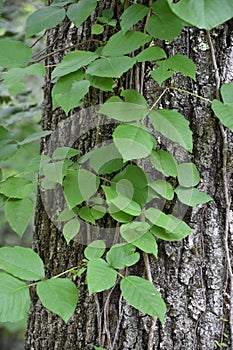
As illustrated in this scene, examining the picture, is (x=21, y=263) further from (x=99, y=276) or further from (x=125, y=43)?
(x=125, y=43)

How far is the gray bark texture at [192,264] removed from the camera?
3.72 ft

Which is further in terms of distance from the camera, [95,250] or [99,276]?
[95,250]

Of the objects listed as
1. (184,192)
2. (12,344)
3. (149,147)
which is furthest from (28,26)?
(12,344)

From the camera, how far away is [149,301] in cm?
94

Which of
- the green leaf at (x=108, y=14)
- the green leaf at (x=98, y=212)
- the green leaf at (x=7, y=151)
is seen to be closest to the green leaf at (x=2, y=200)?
the green leaf at (x=7, y=151)

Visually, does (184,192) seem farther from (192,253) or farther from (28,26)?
(28,26)

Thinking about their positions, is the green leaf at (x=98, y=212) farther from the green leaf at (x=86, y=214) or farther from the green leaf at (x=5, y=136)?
the green leaf at (x=5, y=136)

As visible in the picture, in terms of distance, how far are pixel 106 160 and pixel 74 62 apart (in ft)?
0.85

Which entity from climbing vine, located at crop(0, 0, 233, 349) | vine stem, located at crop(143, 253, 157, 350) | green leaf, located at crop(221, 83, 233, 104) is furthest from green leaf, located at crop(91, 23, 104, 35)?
vine stem, located at crop(143, 253, 157, 350)

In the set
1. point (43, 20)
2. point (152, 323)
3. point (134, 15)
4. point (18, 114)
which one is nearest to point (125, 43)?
point (134, 15)

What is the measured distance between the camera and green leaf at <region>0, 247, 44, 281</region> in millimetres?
949

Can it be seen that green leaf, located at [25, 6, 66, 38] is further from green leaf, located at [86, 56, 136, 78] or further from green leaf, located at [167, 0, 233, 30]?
green leaf, located at [167, 0, 233, 30]

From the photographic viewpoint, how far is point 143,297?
95 centimetres

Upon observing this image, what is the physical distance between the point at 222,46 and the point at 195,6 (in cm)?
40
